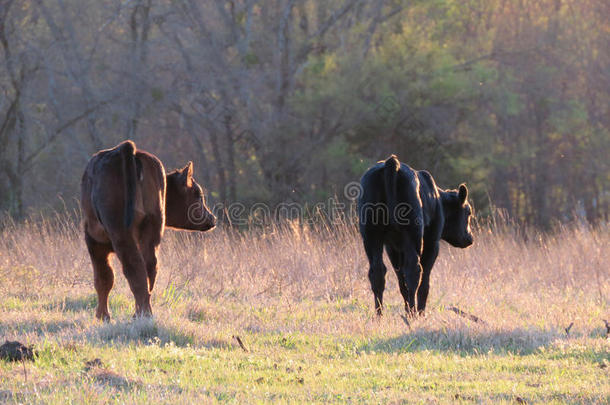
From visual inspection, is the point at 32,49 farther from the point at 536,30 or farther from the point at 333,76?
the point at 536,30

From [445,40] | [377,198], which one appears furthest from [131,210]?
[445,40]

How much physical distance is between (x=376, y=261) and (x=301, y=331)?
93cm

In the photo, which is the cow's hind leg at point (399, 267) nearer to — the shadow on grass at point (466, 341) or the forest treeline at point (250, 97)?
the shadow on grass at point (466, 341)

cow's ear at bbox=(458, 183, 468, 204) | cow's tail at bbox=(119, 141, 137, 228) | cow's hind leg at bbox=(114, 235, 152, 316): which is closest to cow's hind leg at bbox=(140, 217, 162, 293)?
cow's hind leg at bbox=(114, 235, 152, 316)

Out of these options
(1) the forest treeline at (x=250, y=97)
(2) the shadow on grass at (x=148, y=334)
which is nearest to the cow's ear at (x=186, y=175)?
(2) the shadow on grass at (x=148, y=334)

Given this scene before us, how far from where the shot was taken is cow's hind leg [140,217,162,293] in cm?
694

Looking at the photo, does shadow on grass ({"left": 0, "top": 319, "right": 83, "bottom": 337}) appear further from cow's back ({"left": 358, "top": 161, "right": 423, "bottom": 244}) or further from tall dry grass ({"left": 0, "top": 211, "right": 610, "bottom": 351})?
cow's back ({"left": 358, "top": 161, "right": 423, "bottom": 244})

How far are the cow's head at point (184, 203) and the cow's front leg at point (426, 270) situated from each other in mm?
2119

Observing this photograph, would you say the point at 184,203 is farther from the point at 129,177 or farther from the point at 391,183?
the point at 391,183

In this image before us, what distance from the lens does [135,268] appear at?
6.72 meters

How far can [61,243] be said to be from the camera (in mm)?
11219

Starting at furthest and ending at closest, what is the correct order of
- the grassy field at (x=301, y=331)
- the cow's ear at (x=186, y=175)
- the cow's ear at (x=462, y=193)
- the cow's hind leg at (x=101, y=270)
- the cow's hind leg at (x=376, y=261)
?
the cow's ear at (x=462, y=193), the cow's ear at (x=186, y=175), the cow's hind leg at (x=376, y=261), the cow's hind leg at (x=101, y=270), the grassy field at (x=301, y=331)

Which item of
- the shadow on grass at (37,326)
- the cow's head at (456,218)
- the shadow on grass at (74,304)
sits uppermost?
the cow's head at (456,218)

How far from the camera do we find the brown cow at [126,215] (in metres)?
6.69
